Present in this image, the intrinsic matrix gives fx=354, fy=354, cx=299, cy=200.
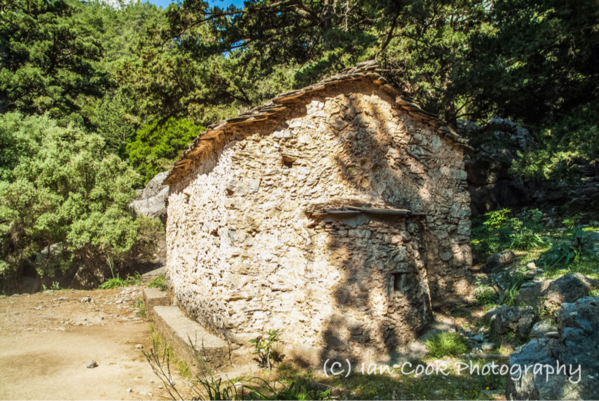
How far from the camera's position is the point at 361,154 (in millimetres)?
5969

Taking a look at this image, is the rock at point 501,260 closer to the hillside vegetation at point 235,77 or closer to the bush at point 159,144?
the hillside vegetation at point 235,77

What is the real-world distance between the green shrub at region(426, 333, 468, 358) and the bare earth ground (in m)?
3.87

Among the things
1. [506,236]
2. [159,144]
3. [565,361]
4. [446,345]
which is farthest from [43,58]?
[565,361]

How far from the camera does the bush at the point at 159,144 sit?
18.0 meters

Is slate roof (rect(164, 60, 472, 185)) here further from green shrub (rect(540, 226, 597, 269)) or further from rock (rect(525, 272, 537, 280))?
green shrub (rect(540, 226, 597, 269))

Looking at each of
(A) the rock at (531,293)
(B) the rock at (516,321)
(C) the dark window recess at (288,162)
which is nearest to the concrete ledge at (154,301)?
(C) the dark window recess at (288,162)

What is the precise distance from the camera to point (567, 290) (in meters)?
5.05

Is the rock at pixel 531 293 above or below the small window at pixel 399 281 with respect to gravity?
below

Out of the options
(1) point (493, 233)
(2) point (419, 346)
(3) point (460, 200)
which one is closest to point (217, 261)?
(2) point (419, 346)

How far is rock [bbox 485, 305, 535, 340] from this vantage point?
4879 mm

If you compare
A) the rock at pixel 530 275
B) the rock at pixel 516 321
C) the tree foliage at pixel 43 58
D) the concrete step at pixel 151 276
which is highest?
the tree foliage at pixel 43 58

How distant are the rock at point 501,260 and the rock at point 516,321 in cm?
311

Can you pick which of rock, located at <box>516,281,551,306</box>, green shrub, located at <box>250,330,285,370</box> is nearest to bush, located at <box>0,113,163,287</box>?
green shrub, located at <box>250,330,285,370</box>

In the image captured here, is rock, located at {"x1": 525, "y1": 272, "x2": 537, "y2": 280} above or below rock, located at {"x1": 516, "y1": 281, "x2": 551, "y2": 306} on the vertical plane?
above
